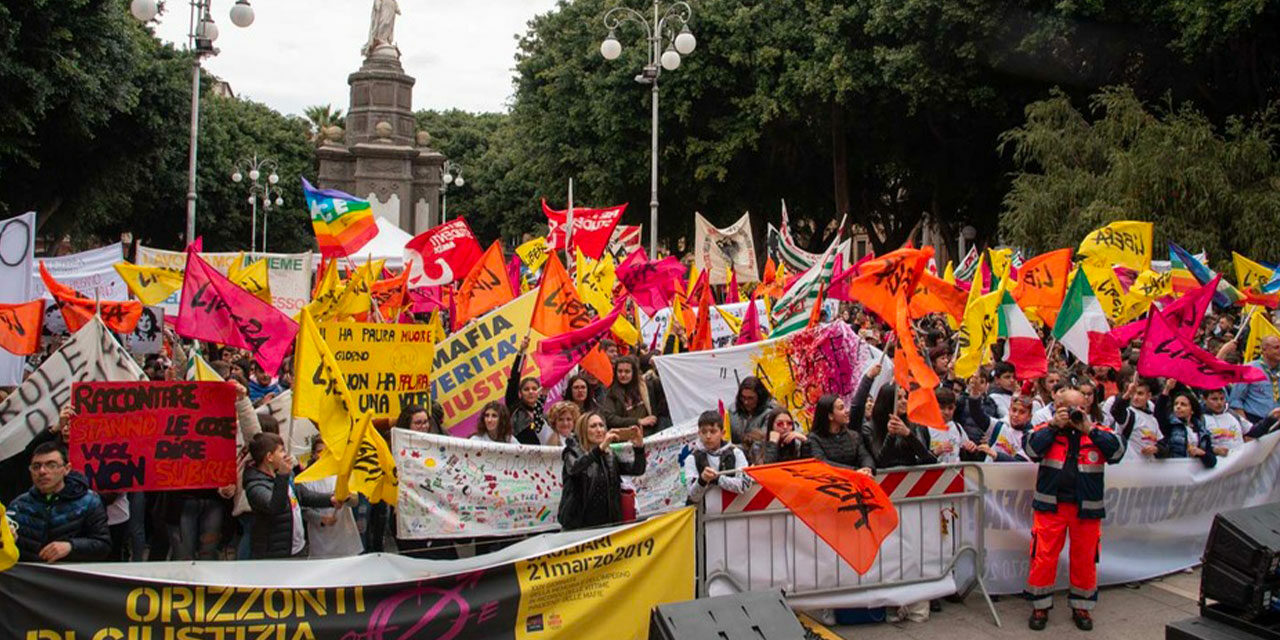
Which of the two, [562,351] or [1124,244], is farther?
[1124,244]

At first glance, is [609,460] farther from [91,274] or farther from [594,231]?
[91,274]

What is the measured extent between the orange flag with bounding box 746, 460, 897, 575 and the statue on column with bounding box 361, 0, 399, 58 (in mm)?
34229

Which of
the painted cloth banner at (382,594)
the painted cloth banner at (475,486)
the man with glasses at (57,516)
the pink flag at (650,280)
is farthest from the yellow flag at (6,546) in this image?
the pink flag at (650,280)

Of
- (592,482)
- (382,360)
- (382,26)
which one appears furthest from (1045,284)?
(382,26)

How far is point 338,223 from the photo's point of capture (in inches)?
540

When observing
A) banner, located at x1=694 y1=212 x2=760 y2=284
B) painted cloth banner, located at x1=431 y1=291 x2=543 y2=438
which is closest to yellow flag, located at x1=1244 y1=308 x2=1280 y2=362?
painted cloth banner, located at x1=431 y1=291 x2=543 y2=438

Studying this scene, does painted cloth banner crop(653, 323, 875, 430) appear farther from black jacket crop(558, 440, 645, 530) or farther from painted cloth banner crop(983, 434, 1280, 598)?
black jacket crop(558, 440, 645, 530)

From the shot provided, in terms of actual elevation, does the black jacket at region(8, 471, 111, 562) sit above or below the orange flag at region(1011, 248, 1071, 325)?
below

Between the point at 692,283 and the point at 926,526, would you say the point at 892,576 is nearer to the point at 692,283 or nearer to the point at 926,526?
the point at 926,526

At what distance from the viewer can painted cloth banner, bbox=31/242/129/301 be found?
14820 mm

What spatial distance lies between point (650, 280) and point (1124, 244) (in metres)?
6.48

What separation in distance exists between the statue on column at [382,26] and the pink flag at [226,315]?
3098 centimetres

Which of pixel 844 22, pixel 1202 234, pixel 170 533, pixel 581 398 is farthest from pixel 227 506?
pixel 844 22

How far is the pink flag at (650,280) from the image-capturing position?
635 inches
